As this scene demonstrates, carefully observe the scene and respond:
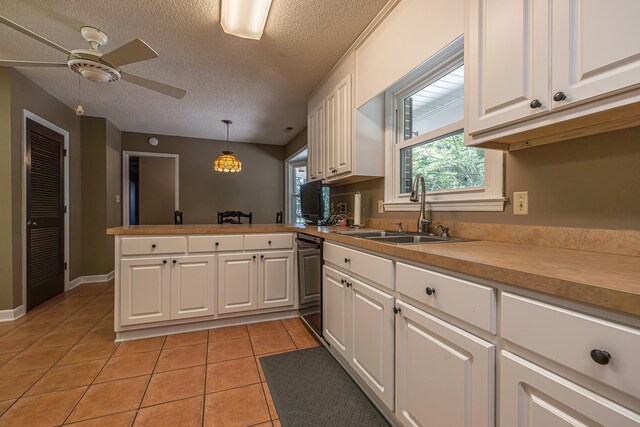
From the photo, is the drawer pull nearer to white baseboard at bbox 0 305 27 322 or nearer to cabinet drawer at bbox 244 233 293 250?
cabinet drawer at bbox 244 233 293 250

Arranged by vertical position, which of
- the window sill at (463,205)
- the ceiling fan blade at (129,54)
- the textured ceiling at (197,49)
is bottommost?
the window sill at (463,205)

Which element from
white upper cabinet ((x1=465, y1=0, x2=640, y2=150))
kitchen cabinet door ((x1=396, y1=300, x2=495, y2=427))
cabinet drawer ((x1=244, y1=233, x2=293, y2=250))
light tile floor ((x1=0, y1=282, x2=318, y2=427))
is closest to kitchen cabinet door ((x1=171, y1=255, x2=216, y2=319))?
light tile floor ((x1=0, y1=282, x2=318, y2=427))

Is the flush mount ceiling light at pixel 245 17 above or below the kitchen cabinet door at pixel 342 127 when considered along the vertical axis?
above

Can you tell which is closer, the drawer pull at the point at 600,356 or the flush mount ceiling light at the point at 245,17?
the drawer pull at the point at 600,356

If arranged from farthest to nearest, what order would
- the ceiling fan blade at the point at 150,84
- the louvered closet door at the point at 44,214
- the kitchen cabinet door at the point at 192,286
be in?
1. the louvered closet door at the point at 44,214
2. the kitchen cabinet door at the point at 192,286
3. the ceiling fan blade at the point at 150,84

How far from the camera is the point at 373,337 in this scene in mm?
1439

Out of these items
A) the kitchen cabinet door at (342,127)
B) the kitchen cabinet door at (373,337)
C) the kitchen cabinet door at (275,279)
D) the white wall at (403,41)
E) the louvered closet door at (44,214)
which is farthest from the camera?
the louvered closet door at (44,214)

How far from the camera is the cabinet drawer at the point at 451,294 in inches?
33.6

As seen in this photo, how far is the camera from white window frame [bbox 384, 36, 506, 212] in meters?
1.48

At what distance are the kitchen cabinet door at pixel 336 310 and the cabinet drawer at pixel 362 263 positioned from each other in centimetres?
9

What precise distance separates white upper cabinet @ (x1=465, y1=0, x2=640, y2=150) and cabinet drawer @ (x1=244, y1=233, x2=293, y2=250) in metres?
1.78

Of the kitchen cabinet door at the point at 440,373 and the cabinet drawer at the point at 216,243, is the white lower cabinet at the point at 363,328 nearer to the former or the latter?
the kitchen cabinet door at the point at 440,373

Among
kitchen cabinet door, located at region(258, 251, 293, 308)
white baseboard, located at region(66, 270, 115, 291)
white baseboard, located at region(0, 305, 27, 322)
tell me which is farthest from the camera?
white baseboard, located at region(66, 270, 115, 291)

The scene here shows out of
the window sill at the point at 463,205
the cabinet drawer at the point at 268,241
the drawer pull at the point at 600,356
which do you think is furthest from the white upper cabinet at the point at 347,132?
the drawer pull at the point at 600,356
